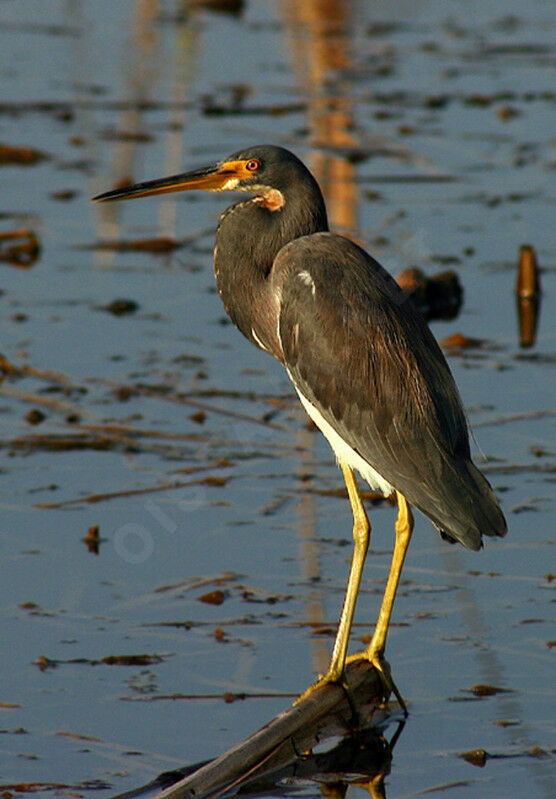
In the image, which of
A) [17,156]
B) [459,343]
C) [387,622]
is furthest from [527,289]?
[387,622]

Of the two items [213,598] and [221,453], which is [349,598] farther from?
[221,453]

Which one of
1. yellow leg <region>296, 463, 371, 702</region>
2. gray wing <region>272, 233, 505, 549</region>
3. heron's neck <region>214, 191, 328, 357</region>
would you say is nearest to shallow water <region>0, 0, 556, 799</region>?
yellow leg <region>296, 463, 371, 702</region>

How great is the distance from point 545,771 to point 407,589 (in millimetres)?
1419

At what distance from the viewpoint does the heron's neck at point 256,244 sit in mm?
5723

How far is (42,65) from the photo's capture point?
16234 millimetres

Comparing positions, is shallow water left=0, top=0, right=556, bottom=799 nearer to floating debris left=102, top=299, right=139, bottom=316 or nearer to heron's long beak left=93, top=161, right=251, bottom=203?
floating debris left=102, top=299, right=139, bottom=316

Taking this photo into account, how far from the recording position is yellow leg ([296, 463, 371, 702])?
5.29m

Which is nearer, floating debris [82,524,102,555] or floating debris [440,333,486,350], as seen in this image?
floating debris [82,524,102,555]

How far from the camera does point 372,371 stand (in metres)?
5.59

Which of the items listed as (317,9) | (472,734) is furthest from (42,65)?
(472,734)

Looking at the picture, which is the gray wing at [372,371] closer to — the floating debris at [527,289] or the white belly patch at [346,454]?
the white belly patch at [346,454]

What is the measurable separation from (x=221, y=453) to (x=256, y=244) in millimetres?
2099

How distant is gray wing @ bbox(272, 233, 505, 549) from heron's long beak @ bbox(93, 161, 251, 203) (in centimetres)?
33

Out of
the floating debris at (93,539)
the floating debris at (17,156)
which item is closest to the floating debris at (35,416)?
the floating debris at (93,539)
